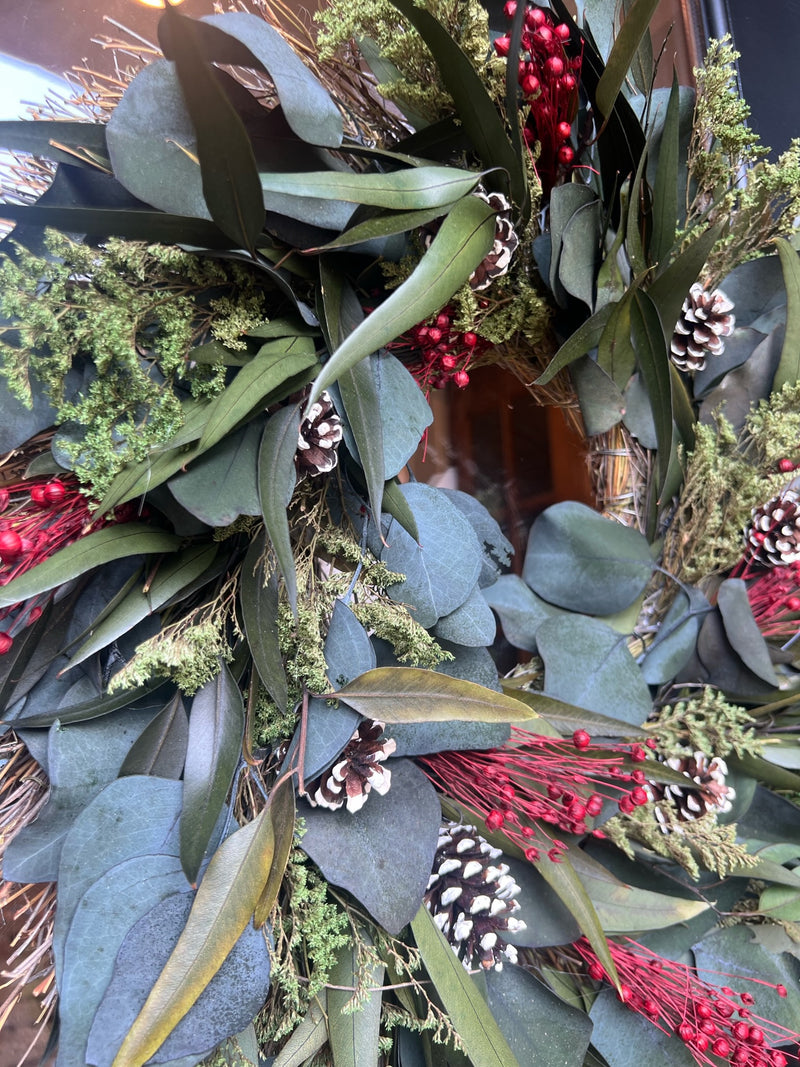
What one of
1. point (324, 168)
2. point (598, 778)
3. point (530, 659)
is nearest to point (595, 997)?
point (598, 778)

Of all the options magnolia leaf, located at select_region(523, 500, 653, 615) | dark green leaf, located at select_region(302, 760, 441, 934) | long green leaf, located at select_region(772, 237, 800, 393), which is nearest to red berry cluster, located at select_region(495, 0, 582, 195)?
long green leaf, located at select_region(772, 237, 800, 393)

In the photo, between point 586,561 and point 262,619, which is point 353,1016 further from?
point 586,561

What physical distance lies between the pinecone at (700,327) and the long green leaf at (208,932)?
0.63 metres

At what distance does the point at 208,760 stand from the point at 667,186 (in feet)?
2.07

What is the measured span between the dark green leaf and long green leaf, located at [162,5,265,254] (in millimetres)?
432

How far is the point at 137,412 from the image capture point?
0.51 meters

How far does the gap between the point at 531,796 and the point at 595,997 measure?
22 centimetres

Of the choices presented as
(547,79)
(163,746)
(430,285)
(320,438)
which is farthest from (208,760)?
(547,79)

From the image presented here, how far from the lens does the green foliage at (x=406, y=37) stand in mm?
538

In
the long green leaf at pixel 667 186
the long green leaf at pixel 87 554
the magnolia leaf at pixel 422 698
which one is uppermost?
the long green leaf at pixel 667 186

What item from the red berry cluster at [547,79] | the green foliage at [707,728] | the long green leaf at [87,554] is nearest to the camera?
the long green leaf at [87,554]

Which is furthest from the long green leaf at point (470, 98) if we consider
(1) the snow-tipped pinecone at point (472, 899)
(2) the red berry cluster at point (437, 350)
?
(1) the snow-tipped pinecone at point (472, 899)

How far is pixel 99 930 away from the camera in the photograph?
1.64ft

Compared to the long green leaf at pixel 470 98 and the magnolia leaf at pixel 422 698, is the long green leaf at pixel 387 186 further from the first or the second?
the magnolia leaf at pixel 422 698
